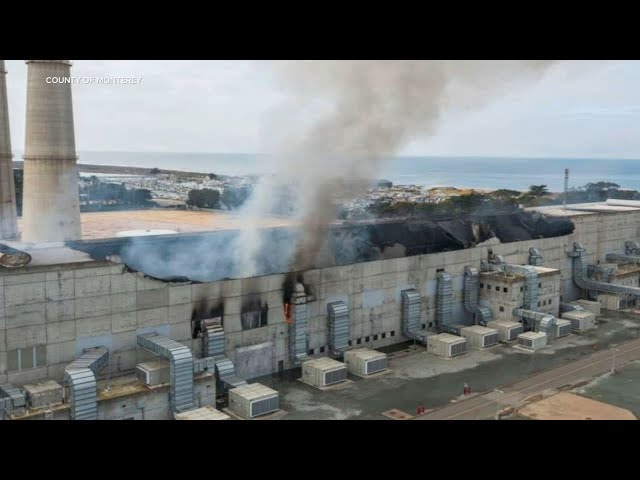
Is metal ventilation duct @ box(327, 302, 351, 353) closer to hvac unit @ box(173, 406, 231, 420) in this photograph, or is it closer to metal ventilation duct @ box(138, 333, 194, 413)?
hvac unit @ box(173, 406, 231, 420)

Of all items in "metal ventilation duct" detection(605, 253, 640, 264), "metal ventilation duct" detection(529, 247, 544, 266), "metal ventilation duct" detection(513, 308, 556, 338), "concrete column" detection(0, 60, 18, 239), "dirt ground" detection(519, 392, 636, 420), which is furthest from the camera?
"metal ventilation duct" detection(605, 253, 640, 264)

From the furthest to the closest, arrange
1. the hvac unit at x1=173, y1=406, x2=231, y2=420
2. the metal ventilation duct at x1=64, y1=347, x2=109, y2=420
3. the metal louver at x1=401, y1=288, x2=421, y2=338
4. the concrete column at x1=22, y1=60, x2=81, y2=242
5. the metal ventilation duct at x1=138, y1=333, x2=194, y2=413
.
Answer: the metal louver at x1=401, y1=288, x2=421, y2=338
the concrete column at x1=22, y1=60, x2=81, y2=242
the metal ventilation duct at x1=138, y1=333, x2=194, y2=413
the hvac unit at x1=173, y1=406, x2=231, y2=420
the metal ventilation duct at x1=64, y1=347, x2=109, y2=420

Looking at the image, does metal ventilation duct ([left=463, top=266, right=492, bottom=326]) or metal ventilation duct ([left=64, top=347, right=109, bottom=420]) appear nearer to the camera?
metal ventilation duct ([left=64, top=347, right=109, bottom=420])

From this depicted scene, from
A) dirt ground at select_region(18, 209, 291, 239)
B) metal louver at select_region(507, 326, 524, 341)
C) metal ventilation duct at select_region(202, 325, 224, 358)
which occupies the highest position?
dirt ground at select_region(18, 209, 291, 239)

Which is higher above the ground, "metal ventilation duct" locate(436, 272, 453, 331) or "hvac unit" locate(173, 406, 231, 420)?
"metal ventilation duct" locate(436, 272, 453, 331)

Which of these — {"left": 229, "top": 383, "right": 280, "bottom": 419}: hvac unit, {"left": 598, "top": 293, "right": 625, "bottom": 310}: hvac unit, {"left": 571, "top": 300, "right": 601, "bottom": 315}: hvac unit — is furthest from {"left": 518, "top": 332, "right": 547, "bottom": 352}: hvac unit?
{"left": 229, "top": 383, "right": 280, "bottom": 419}: hvac unit

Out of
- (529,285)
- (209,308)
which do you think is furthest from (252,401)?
(529,285)

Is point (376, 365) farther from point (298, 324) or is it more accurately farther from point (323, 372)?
point (298, 324)

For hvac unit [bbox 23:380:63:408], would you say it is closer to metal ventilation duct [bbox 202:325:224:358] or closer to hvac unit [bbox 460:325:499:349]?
metal ventilation duct [bbox 202:325:224:358]
